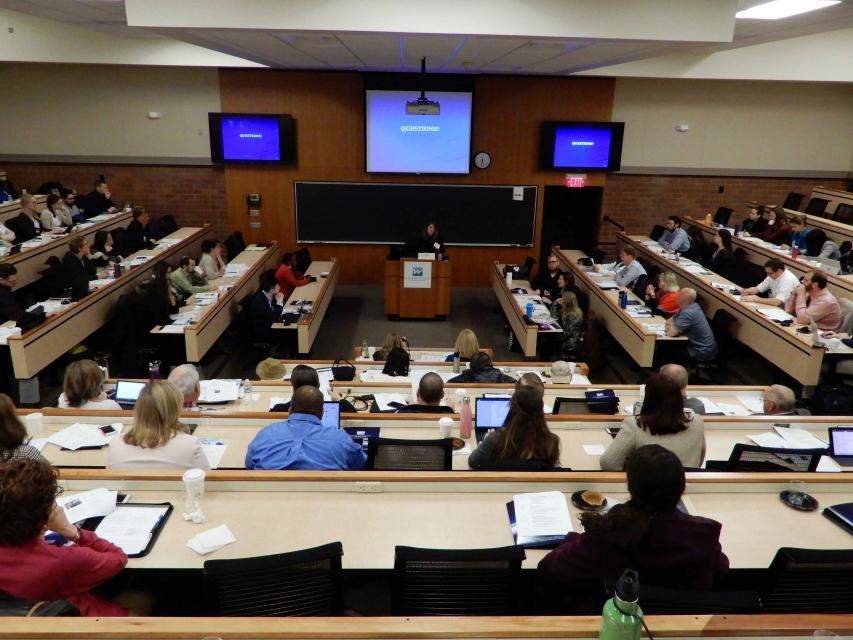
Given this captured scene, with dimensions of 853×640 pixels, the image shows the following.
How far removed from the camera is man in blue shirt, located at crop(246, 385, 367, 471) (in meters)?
Answer: 3.43

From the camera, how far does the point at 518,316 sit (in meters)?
8.28

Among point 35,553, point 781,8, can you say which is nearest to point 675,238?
point 781,8

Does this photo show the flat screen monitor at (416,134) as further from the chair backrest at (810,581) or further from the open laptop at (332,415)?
the chair backrest at (810,581)

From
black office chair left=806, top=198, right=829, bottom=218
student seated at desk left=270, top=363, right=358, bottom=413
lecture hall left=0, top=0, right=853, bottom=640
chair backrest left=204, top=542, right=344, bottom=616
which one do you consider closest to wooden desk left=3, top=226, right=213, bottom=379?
lecture hall left=0, top=0, right=853, bottom=640

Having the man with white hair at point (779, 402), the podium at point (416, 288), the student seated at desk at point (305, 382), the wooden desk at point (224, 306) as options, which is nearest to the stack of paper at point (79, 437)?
the student seated at desk at point (305, 382)

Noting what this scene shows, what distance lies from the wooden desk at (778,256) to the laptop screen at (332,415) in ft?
20.5

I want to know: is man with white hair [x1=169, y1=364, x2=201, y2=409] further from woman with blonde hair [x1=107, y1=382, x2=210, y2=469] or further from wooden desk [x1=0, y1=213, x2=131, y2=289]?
wooden desk [x1=0, y1=213, x2=131, y2=289]

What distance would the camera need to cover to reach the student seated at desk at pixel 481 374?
216 inches

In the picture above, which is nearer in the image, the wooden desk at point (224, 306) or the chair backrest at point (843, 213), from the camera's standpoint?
the wooden desk at point (224, 306)

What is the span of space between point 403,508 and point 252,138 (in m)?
9.36

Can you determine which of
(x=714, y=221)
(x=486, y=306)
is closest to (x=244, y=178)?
(x=486, y=306)

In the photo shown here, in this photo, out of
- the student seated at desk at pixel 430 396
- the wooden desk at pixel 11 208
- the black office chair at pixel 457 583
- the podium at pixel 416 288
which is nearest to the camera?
the black office chair at pixel 457 583

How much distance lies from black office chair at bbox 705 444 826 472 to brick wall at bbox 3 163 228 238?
10194 millimetres

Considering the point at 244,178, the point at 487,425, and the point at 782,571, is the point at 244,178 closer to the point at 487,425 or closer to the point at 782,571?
the point at 487,425
